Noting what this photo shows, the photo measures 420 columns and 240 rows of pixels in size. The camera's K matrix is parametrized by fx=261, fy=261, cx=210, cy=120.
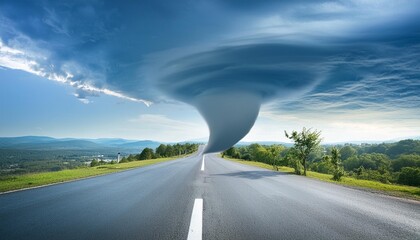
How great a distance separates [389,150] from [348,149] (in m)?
31.1

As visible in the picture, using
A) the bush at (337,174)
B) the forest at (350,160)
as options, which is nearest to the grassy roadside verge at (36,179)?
the bush at (337,174)

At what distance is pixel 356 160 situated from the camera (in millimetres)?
95000

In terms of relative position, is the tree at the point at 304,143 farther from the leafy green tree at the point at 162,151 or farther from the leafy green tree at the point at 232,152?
the leafy green tree at the point at 162,151

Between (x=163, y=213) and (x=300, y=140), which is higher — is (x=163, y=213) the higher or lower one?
the lower one

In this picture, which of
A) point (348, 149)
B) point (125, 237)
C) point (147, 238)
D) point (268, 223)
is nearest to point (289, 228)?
point (268, 223)

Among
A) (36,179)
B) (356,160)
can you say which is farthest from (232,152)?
(36,179)

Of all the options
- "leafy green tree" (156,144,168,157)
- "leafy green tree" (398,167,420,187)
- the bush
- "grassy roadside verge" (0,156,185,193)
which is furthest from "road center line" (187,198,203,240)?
"leafy green tree" (156,144,168,157)

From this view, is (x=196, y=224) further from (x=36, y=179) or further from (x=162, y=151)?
(x=162, y=151)

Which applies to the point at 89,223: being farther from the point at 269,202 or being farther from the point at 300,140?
the point at 300,140

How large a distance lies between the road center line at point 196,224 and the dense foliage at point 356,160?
68.7 feet

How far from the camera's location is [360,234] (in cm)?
500

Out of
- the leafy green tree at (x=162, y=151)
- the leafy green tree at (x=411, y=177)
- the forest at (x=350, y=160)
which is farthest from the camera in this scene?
the leafy green tree at (x=162, y=151)

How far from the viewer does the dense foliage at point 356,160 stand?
28438mm

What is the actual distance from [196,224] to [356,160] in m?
105
